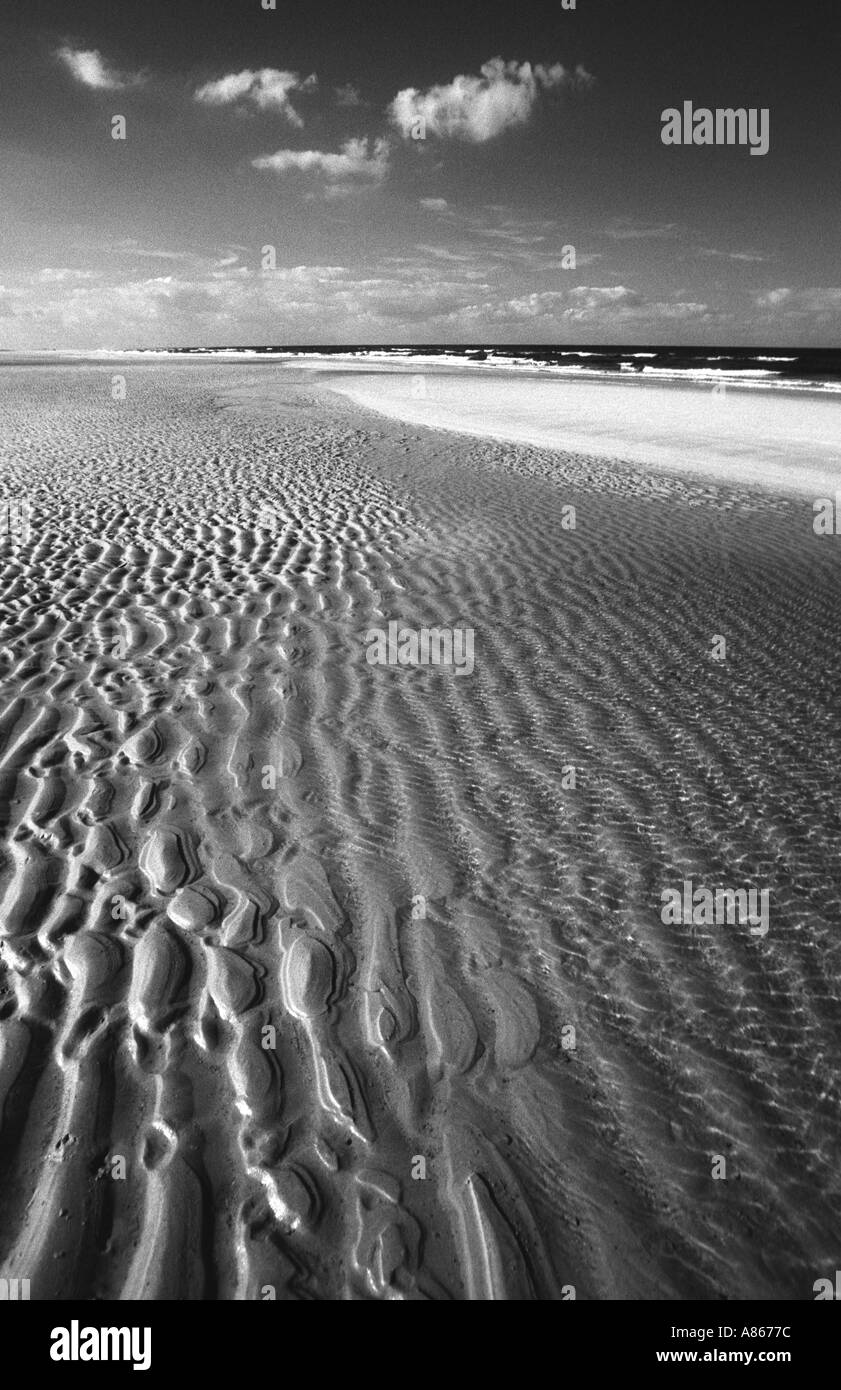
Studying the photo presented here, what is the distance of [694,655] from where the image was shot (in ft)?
24.9

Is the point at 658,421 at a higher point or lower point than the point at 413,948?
higher

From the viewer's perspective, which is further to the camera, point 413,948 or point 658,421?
point 658,421

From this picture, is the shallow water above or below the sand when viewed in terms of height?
above

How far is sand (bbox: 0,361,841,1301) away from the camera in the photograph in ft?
9.06

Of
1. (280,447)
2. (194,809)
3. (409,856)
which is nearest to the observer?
(409,856)

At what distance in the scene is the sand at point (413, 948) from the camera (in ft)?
9.06

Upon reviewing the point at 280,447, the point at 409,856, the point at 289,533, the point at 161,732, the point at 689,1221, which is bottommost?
the point at 689,1221

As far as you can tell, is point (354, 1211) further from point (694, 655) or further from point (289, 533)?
point (289, 533)

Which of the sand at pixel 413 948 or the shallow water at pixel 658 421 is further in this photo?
the shallow water at pixel 658 421

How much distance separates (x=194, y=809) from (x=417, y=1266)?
2.96 m

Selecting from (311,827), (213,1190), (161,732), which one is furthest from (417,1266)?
(161,732)

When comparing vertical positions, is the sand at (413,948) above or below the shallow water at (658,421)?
below

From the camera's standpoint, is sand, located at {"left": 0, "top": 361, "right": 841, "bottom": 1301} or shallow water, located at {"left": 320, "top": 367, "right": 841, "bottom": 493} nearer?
sand, located at {"left": 0, "top": 361, "right": 841, "bottom": 1301}

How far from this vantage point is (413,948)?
3969 millimetres
